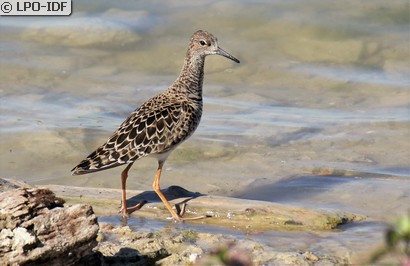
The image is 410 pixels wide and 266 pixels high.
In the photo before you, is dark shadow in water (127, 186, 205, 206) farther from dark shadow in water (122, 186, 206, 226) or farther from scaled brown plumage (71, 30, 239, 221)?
scaled brown plumage (71, 30, 239, 221)

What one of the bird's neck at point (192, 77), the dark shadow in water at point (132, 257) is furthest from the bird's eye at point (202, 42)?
the dark shadow in water at point (132, 257)

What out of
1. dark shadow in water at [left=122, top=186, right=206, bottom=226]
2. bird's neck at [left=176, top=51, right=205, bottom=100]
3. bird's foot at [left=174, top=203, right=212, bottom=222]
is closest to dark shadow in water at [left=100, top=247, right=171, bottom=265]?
bird's foot at [left=174, top=203, right=212, bottom=222]

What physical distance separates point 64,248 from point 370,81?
25.4 ft

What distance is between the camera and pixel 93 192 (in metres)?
6.27

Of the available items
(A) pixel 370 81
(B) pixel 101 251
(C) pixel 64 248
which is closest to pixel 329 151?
(A) pixel 370 81

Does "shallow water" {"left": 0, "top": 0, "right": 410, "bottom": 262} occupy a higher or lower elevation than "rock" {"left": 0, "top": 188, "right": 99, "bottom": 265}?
higher

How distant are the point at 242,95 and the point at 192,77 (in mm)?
3559

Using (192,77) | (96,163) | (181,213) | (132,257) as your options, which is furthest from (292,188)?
(132,257)

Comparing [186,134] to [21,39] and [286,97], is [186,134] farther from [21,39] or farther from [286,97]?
[21,39]

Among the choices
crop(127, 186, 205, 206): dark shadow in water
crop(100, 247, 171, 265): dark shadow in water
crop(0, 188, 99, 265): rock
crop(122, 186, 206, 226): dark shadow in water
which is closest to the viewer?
crop(0, 188, 99, 265): rock

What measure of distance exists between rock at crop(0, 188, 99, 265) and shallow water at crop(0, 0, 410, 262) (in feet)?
5.80

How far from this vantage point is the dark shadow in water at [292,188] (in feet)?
22.8

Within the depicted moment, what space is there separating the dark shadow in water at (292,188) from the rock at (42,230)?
345cm

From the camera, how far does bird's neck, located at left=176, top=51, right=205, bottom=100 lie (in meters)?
6.54
